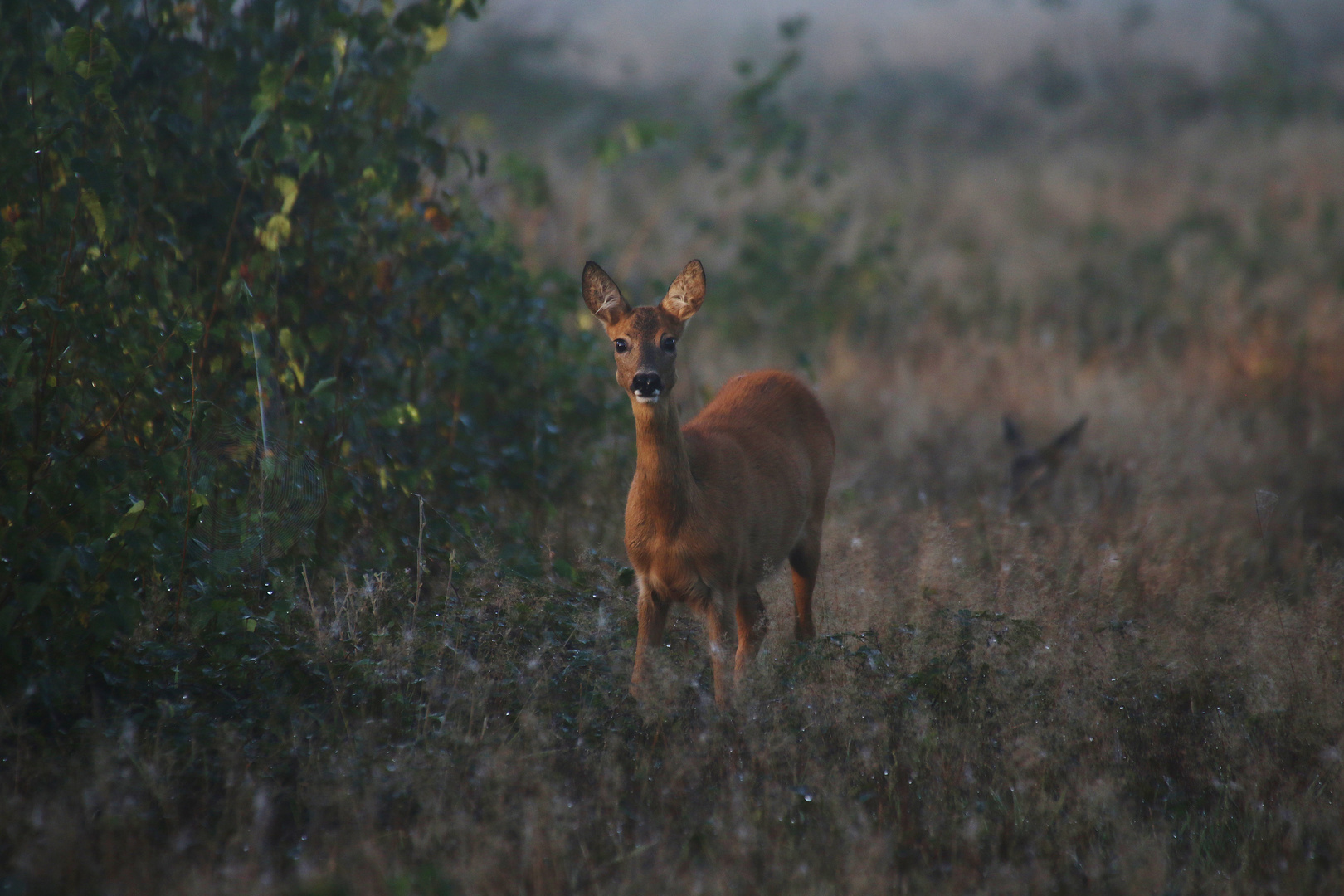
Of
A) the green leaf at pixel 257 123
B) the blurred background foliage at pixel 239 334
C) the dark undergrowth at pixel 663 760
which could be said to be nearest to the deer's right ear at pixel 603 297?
the blurred background foliage at pixel 239 334

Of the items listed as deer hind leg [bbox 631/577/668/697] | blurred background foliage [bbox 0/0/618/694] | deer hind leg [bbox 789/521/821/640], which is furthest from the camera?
deer hind leg [bbox 789/521/821/640]

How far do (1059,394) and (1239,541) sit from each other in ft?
8.43

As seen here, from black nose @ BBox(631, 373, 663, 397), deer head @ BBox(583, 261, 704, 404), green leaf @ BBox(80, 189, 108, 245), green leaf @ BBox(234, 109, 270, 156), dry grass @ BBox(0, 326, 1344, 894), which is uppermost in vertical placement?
green leaf @ BBox(234, 109, 270, 156)

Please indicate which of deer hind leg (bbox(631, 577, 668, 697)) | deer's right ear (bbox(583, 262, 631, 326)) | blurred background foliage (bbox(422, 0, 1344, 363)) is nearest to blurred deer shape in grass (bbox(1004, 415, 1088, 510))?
blurred background foliage (bbox(422, 0, 1344, 363))

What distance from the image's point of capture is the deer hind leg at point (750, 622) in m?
4.31

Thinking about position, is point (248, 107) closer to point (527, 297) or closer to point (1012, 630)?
point (527, 297)

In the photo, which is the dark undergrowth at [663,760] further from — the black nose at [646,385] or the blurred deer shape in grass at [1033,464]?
the blurred deer shape in grass at [1033,464]

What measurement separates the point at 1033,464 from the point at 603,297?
325cm

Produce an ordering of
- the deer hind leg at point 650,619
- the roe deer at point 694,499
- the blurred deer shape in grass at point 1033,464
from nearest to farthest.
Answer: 1. the roe deer at point 694,499
2. the deer hind leg at point 650,619
3. the blurred deer shape in grass at point 1033,464

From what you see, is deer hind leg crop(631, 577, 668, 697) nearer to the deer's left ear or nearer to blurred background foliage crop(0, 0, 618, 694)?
blurred background foliage crop(0, 0, 618, 694)

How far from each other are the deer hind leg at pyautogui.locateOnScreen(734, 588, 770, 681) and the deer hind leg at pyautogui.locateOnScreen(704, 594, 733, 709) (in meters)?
0.14

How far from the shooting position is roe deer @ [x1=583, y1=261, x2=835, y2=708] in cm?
407

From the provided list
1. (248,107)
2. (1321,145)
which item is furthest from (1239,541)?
(1321,145)

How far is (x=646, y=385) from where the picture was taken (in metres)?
3.96
